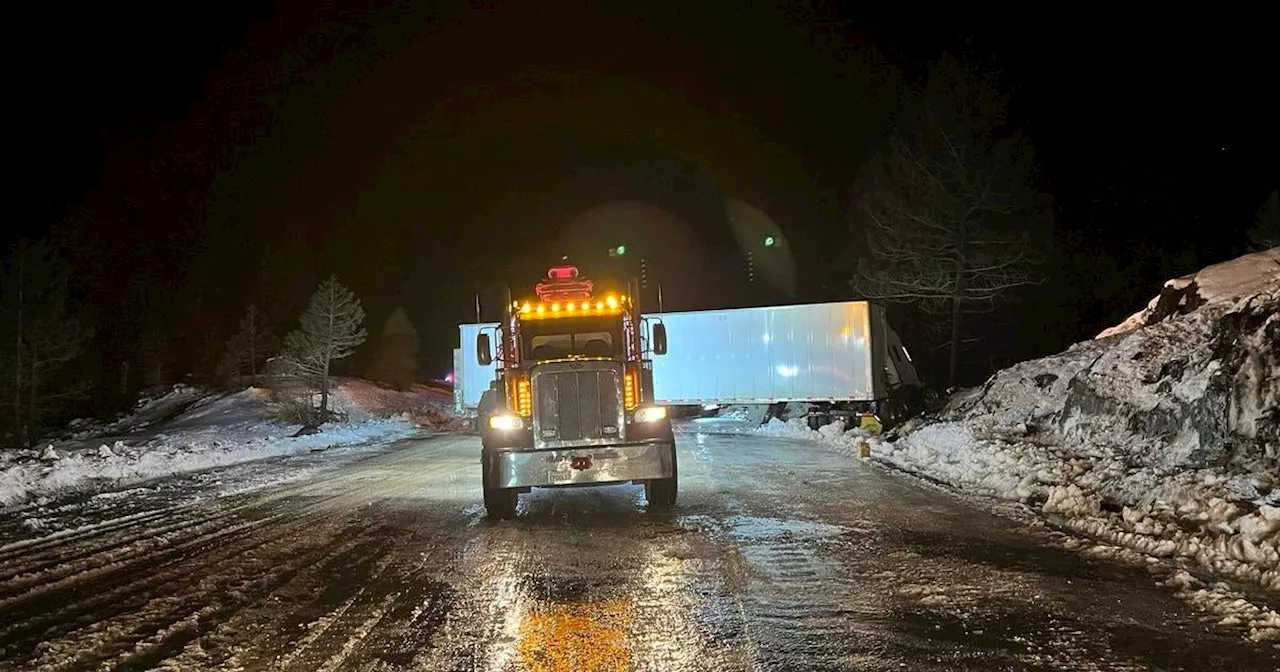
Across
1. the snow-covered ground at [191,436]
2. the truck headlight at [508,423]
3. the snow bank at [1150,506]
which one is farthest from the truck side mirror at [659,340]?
the snow-covered ground at [191,436]

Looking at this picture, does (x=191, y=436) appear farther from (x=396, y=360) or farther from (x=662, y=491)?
(x=396, y=360)

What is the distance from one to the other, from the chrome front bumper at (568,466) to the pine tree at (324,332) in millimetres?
30463

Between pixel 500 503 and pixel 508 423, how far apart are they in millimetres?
990

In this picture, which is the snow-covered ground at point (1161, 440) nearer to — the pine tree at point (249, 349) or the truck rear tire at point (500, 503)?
the truck rear tire at point (500, 503)

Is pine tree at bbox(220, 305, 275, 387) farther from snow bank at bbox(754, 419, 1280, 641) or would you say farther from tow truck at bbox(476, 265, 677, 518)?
snow bank at bbox(754, 419, 1280, 641)

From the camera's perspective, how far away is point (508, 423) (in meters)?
11.1

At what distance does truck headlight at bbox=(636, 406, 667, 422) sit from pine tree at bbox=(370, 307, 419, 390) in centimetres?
4948

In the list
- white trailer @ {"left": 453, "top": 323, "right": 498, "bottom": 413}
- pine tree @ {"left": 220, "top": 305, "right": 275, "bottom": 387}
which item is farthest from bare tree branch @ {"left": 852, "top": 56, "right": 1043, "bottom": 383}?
pine tree @ {"left": 220, "top": 305, "right": 275, "bottom": 387}

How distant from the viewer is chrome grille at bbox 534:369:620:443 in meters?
11.1

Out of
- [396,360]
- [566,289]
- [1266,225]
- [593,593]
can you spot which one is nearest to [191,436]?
[566,289]

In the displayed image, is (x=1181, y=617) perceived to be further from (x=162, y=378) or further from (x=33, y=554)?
(x=162, y=378)

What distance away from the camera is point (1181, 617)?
21.1ft

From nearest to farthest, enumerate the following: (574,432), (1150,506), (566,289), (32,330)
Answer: (1150,506) → (574,432) → (566,289) → (32,330)

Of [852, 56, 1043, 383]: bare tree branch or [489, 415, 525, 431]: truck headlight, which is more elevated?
[852, 56, 1043, 383]: bare tree branch
